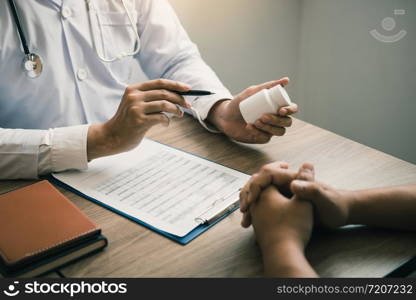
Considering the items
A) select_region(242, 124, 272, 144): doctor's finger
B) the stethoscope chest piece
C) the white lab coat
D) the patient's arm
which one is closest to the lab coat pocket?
the white lab coat

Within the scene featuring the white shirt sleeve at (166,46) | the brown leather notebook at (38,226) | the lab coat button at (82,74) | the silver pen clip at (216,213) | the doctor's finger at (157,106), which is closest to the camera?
the brown leather notebook at (38,226)

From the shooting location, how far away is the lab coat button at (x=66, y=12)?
3.63ft

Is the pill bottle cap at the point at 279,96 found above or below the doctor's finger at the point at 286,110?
above

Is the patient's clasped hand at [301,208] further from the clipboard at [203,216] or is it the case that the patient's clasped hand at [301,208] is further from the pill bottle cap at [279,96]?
the pill bottle cap at [279,96]

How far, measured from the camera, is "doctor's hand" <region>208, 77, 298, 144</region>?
1012 millimetres

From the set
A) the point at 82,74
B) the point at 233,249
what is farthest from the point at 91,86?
the point at 233,249

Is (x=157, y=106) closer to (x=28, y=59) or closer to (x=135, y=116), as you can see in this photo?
(x=135, y=116)

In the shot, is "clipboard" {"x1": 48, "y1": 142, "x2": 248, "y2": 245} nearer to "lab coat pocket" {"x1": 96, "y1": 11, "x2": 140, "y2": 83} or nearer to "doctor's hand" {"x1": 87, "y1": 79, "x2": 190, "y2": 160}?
"doctor's hand" {"x1": 87, "y1": 79, "x2": 190, "y2": 160}

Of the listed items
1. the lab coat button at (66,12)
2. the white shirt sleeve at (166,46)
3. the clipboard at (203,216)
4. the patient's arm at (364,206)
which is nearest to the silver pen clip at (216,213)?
the clipboard at (203,216)

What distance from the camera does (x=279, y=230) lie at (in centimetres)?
72

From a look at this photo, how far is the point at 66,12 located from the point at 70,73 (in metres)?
0.15

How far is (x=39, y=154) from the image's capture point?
96 cm

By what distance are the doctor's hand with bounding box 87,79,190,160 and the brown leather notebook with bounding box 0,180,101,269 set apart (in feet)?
0.58

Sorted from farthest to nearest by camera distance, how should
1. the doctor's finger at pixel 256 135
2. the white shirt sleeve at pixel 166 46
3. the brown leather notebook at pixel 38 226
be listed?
the white shirt sleeve at pixel 166 46 < the doctor's finger at pixel 256 135 < the brown leather notebook at pixel 38 226
